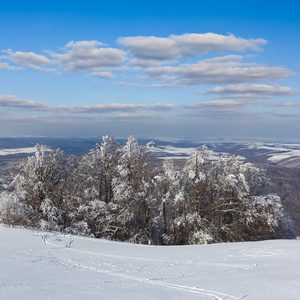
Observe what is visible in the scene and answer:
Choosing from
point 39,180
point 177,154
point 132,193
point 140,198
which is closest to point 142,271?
point 132,193

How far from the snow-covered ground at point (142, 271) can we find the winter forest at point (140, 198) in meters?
5.18

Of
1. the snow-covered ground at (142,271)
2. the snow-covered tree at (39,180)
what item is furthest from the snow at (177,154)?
the snow-covered ground at (142,271)

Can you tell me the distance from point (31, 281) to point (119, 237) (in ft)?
49.5

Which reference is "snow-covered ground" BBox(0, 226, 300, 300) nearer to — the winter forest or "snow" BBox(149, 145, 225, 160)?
the winter forest

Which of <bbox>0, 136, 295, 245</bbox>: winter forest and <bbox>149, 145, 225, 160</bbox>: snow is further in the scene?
<bbox>149, 145, 225, 160</bbox>: snow

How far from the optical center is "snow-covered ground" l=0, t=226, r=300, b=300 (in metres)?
7.43

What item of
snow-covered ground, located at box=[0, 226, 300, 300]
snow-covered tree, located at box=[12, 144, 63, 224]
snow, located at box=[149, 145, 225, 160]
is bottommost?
snow-covered ground, located at box=[0, 226, 300, 300]

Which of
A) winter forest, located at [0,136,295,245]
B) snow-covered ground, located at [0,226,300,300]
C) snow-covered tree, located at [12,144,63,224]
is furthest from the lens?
snow-covered tree, located at [12,144,63,224]

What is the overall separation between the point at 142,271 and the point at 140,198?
36.7 feet

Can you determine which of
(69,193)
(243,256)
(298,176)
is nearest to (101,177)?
(69,193)

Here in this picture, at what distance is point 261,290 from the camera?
771 centimetres

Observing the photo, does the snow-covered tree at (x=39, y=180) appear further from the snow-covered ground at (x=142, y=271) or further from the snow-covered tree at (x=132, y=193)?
the snow-covered ground at (x=142, y=271)

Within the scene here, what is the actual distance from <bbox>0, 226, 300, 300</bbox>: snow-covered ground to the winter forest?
5.18m

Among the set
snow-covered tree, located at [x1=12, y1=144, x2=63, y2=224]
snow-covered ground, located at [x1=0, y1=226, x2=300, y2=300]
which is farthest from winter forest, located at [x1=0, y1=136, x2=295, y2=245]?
snow-covered ground, located at [x1=0, y1=226, x2=300, y2=300]
